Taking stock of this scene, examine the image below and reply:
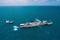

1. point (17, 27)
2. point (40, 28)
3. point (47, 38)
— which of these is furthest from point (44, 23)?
point (17, 27)

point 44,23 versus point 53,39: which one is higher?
point 44,23

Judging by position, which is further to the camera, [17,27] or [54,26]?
[54,26]

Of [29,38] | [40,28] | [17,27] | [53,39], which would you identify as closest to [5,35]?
[17,27]

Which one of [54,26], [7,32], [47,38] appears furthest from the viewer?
[54,26]

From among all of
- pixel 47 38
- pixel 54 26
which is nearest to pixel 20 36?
pixel 47 38

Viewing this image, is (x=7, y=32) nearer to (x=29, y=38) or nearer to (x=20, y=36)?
(x=20, y=36)

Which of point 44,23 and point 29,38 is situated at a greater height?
point 44,23

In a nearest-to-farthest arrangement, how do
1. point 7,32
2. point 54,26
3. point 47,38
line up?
1. point 47,38
2. point 7,32
3. point 54,26

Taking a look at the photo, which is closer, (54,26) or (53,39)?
(53,39)

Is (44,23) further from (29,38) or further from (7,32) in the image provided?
(7,32)
